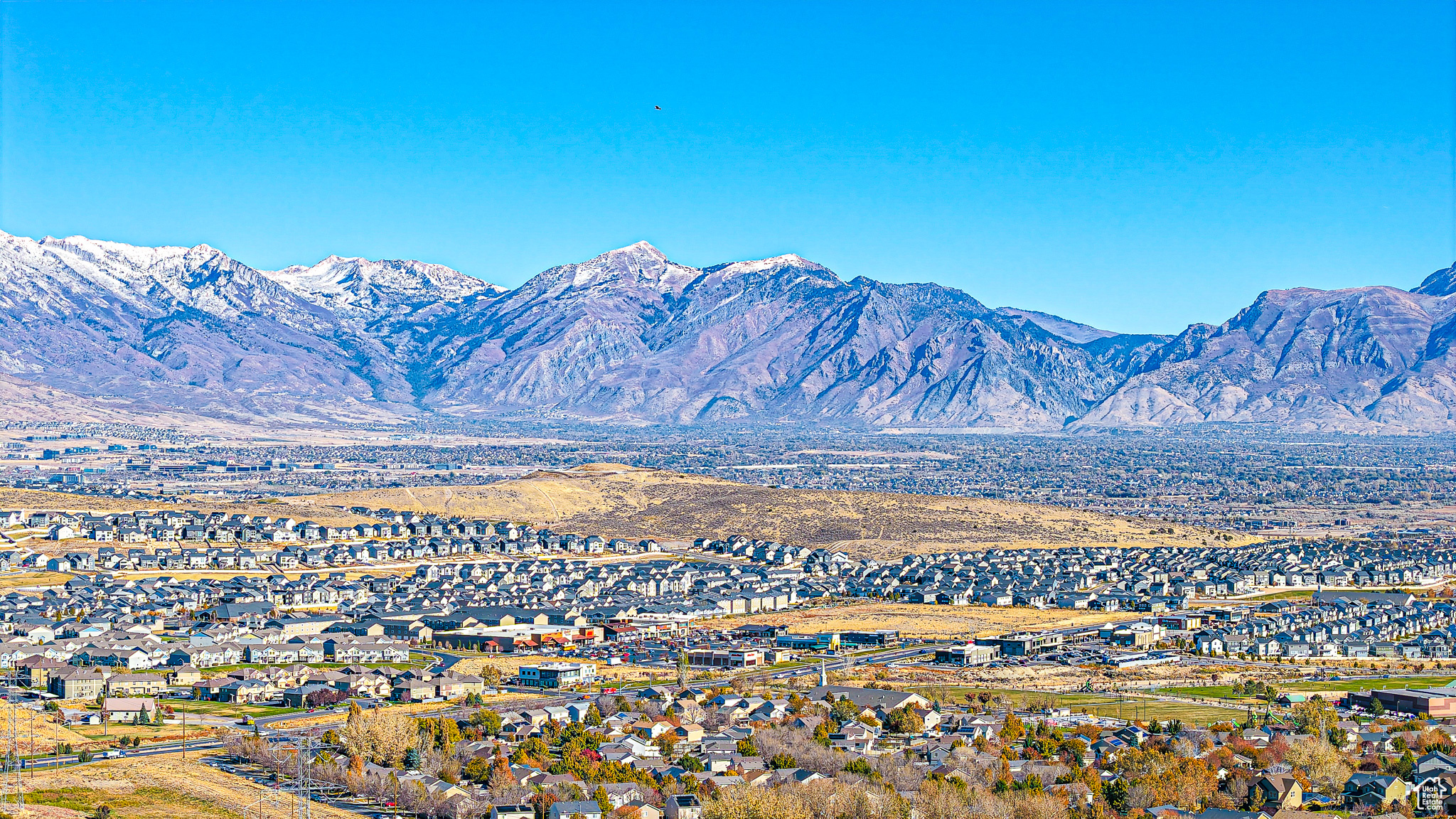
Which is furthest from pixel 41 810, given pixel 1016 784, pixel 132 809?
pixel 1016 784

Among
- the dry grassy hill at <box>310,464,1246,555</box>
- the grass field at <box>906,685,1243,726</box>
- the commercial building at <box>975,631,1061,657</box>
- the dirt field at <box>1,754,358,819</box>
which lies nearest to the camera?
the dirt field at <box>1,754,358,819</box>

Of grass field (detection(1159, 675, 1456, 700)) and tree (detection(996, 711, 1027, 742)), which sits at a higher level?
tree (detection(996, 711, 1027, 742))

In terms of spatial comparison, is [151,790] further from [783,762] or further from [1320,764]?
[1320,764]

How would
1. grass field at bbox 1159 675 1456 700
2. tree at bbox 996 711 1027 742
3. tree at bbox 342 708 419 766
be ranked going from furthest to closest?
grass field at bbox 1159 675 1456 700 → tree at bbox 996 711 1027 742 → tree at bbox 342 708 419 766

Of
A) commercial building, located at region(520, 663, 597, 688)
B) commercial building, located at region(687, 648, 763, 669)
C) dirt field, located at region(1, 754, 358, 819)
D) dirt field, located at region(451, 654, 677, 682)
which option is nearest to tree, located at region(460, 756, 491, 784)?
dirt field, located at region(1, 754, 358, 819)

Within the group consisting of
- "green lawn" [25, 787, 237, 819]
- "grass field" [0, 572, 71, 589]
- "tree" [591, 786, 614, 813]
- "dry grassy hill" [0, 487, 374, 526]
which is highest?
"dry grassy hill" [0, 487, 374, 526]

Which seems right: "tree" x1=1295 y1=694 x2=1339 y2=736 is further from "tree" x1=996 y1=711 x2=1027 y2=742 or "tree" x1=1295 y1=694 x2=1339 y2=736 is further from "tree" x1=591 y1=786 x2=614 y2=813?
"tree" x1=591 y1=786 x2=614 y2=813

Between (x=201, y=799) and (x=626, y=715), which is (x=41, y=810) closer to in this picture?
(x=201, y=799)
